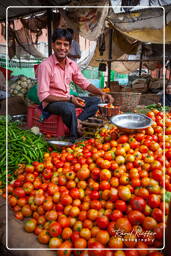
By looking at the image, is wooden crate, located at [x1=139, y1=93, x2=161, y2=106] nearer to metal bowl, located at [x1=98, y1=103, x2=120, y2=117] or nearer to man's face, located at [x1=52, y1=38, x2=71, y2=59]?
metal bowl, located at [x1=98, y1=103, x2=120, y2=117]

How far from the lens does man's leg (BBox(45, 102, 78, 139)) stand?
328cm

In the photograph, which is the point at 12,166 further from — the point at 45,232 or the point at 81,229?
the point at 81,229

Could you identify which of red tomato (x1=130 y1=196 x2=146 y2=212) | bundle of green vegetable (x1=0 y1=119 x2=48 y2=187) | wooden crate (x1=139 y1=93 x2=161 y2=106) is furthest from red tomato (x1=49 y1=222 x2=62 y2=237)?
wooden crate (x1=139 y1=93 x2=161 y2=106)

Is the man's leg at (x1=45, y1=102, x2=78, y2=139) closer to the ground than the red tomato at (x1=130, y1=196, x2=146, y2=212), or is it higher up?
higher up

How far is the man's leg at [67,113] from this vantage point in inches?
129

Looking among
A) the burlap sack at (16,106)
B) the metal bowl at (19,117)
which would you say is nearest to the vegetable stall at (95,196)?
the metal bowl at (19,117)

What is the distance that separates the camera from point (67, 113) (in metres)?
3.28

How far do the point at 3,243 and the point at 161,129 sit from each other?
74.3 inches

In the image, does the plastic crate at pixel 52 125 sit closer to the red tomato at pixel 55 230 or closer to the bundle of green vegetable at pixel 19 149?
the bundle of green vegetable at pixel 19 149

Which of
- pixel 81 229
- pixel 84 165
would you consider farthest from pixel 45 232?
pixel 84 165

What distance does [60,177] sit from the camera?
6.43 feet

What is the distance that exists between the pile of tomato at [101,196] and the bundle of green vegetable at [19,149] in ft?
0.63

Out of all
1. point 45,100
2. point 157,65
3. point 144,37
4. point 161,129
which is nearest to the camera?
point 161,129

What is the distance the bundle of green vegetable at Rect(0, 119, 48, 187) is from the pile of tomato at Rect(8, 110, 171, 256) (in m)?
0.19
